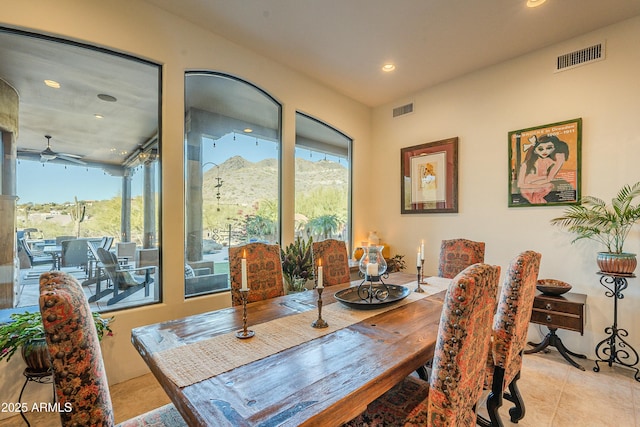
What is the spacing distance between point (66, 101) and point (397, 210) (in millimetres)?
4011

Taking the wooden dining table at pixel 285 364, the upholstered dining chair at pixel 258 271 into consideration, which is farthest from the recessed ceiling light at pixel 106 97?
the wooden dining table at pixel 285 364

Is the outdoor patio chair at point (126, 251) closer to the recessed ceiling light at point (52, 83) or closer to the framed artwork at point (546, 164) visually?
the recessed ceiling light at point (52, 83)

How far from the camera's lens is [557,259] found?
314 centimetres

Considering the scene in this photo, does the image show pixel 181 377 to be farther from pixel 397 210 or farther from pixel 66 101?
pixel 397 210

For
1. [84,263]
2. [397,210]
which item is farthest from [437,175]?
[84,263]

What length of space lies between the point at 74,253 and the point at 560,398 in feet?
13.3

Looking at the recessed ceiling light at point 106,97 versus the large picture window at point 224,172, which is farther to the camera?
the large picture window at point 224,172

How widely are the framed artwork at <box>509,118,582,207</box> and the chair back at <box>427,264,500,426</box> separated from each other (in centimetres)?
277

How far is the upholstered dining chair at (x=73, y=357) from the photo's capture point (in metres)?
0.81

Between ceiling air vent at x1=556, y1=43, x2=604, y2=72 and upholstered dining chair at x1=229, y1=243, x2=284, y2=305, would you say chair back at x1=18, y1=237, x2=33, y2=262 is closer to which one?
upholstered dining chair at x1=229, y1=243, x2=284, y2=305

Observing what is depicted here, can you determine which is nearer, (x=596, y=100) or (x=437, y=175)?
(x=596, y=100)

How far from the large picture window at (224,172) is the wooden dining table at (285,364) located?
4.81ft

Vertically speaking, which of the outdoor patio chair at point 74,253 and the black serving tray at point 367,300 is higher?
the outdoor patio chair at point 74,253

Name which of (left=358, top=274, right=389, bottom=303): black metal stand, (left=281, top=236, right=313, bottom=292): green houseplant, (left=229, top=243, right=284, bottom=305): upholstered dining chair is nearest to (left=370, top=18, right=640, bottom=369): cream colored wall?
(left=281, top=236, right=313, bottom=292): green houseplant
